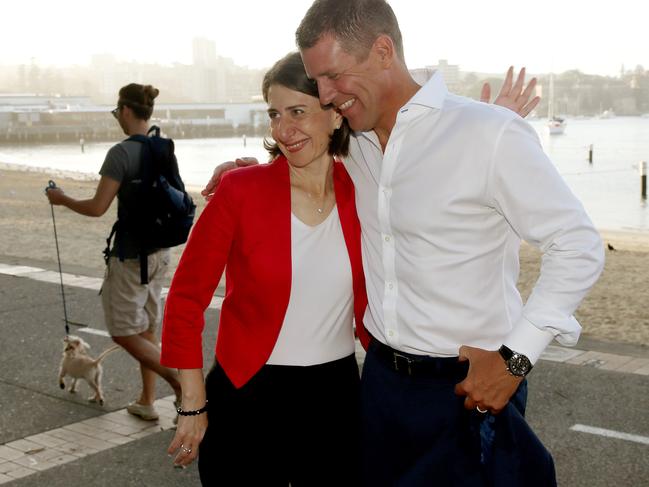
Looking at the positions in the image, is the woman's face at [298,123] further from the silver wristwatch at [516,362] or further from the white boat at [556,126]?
the white boat at [556,126]

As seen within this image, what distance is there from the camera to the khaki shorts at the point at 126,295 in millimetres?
5625

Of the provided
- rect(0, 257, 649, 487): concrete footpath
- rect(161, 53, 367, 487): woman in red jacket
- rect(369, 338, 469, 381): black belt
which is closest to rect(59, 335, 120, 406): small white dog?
rect(0, 257, 649, 487): concrete footpath

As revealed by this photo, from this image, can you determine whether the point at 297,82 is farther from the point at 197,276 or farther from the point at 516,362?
the point at 516,362

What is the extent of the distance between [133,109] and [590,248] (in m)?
4.03

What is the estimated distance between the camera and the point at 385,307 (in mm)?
2492

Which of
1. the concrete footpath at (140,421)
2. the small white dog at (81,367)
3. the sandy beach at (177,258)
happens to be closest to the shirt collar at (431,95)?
the concrete footpath at (140,421)

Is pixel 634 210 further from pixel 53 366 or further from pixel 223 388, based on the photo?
pixel 223 388

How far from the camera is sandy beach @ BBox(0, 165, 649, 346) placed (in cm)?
995

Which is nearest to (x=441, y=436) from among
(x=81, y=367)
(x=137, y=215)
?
(x=137, y=215)

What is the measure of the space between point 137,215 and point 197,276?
299cm

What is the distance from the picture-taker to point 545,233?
224cm

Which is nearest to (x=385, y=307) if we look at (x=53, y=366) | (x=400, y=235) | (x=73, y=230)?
(x=400, y=235)

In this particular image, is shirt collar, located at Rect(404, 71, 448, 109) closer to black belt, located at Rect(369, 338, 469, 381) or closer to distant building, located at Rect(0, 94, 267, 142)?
black belt, located at Rect(369, 338, 469, 381)

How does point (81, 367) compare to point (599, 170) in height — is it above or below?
above
